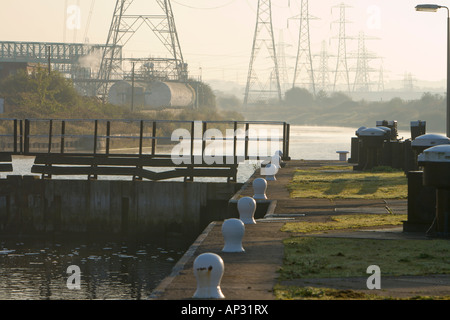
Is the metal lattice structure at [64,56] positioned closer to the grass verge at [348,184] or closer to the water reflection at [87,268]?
the grass verge at [348,184]

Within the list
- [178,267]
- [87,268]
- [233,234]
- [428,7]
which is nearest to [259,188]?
[87,268]

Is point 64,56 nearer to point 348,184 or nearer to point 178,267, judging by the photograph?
point 348,184

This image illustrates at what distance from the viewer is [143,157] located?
33.2 m

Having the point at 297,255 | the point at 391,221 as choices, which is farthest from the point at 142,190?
the point at 297,255

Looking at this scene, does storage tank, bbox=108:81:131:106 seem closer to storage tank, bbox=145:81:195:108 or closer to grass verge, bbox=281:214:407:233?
storage tank, bbox=145:81:195:108

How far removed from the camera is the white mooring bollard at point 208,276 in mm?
10477

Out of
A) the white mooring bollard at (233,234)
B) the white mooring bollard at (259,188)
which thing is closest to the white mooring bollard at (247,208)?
the white mooring bollard at (233,234)

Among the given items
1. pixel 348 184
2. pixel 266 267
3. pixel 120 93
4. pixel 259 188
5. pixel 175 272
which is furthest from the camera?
pixel 120 93

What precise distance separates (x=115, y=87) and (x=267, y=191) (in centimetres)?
10907

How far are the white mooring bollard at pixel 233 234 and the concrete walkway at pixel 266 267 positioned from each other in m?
0.14

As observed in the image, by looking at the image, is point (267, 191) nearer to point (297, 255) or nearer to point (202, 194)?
point (202, 194)

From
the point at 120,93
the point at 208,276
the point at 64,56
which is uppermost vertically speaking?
the point at 64,56

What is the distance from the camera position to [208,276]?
10508 millimetres

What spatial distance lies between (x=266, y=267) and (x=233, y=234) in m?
1.24
